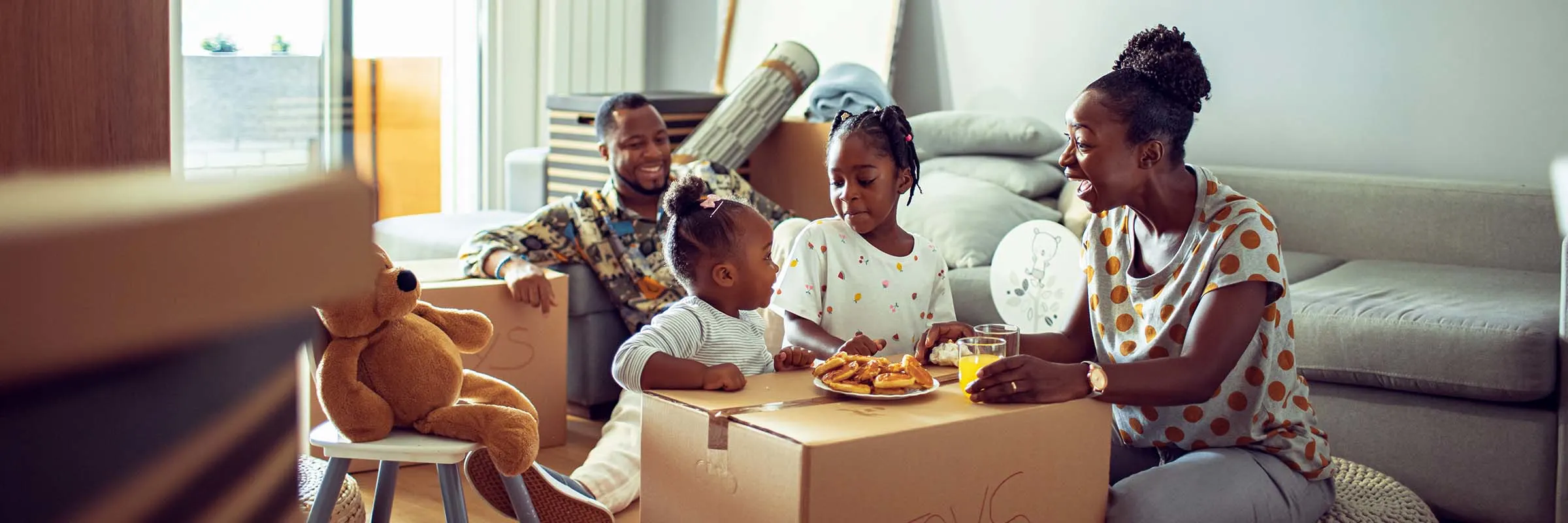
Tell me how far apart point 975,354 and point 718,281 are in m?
0.40

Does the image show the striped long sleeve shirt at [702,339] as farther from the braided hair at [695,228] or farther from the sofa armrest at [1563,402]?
the sofa armrest at [1563,402]

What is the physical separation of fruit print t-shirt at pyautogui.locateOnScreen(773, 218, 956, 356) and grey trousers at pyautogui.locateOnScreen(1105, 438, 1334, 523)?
550mm

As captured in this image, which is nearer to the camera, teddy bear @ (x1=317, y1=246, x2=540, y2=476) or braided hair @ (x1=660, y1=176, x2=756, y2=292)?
teddy bear @ (x1=317, y1=246, x2=540, y2=476)

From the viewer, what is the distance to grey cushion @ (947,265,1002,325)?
284cm

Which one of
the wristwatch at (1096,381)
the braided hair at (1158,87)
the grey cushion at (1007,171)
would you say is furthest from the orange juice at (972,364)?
the grey cushion at (1007,171)


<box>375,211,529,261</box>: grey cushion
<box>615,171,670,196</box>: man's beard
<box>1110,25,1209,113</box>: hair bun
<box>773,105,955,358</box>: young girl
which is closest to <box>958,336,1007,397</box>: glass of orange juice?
<box>1110,25,1209,113</box>: hair bun

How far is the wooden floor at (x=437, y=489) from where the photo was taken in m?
2.24

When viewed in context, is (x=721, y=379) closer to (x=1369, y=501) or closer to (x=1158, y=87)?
(x=1158, y=87)

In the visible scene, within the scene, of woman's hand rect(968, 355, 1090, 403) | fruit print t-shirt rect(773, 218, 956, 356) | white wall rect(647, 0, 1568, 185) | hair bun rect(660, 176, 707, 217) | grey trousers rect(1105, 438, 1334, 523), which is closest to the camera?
woman's hand rect(968, 355, 1090, 403)

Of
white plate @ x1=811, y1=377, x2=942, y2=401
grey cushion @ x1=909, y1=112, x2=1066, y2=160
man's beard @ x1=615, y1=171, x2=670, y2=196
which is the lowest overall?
white plate @ x1=811, y1=377, x2=942, y2=401

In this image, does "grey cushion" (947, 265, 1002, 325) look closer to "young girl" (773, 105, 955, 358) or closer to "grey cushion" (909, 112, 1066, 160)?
"grey cushion" (909, 112, 1066, 160)

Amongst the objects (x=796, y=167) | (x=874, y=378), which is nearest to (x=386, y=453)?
(x=874, y=378)

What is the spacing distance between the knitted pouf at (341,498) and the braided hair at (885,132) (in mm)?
917

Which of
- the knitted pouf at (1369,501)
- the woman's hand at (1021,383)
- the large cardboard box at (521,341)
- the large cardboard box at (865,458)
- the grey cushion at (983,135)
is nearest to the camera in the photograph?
the large cardboard box at (865,458)
